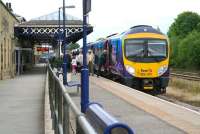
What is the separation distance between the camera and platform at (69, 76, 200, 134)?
12834 millimetres

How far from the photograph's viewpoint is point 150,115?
15570mm

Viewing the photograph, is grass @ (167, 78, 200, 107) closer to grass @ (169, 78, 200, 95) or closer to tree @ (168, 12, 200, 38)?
grass @ (169, 78, 200, 95)

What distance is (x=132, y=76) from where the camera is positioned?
3075 centimetres

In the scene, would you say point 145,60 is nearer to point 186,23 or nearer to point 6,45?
point 6,45

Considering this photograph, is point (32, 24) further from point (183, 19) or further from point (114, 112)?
point (183, 19)

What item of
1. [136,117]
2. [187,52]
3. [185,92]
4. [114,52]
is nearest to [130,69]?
[114,52]

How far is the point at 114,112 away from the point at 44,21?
41294mm

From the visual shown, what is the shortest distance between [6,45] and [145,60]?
15257 mm

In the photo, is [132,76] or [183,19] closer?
[132,76]

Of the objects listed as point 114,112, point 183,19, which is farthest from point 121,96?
point 183,19

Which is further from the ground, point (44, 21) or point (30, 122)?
point (44, 21)

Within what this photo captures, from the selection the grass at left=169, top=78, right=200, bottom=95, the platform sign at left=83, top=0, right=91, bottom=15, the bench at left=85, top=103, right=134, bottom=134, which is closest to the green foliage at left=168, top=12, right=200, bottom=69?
the grass at left=169, top=78, right=200, bottom=95

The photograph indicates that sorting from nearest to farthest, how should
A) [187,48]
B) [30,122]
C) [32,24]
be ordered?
[30,122] < [32,24] < [187,48]

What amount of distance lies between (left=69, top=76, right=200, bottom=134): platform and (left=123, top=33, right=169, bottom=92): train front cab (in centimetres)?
844
